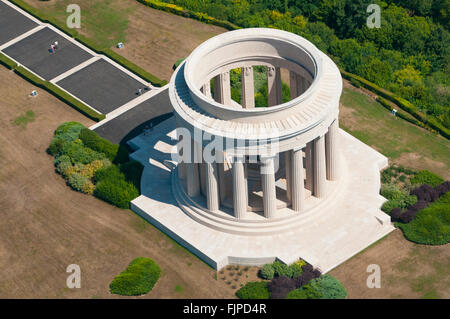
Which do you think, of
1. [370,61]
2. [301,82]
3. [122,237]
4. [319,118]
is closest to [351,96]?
[370,61]

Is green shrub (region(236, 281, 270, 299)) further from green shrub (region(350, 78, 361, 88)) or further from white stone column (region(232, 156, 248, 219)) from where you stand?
green shrub (region(350, 78, 361, 88))

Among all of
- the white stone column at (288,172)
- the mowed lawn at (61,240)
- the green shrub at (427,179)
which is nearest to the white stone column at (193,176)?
the mowed lawn at (61,240)

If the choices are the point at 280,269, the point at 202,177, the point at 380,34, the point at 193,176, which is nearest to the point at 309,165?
the point at 202,177

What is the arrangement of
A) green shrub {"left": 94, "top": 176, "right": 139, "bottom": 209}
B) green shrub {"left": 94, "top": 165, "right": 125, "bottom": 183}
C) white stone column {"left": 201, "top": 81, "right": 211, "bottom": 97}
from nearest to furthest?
white stone column {"left": 201, "top": 81, "right": 211, "bottom": 97}, green shrub {"left": 94, "top": 176, "right": 139, "bottom": 209}, green shrub {"left": 94, "top": 165, "right": 125, "bottom": 183}

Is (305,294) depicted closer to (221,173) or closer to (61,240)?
(221,173)

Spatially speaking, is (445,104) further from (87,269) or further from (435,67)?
(87,269)

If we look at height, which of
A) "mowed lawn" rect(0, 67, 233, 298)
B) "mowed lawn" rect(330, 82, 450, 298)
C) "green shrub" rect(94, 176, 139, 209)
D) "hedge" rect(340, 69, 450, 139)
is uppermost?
"hedge" rect(340, 69, 450, 139)

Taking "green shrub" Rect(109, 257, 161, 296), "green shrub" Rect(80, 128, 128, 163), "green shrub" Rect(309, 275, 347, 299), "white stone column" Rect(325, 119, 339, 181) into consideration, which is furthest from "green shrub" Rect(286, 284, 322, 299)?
"green shrub" Rect(80, 128, 128, 163)

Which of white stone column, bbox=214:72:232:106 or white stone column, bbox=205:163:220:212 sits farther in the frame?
white stone column, bbox=214:72:232:106
